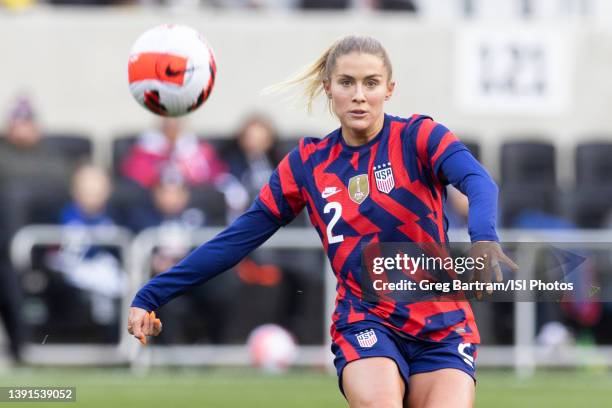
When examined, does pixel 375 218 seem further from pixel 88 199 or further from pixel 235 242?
pixel 88 199

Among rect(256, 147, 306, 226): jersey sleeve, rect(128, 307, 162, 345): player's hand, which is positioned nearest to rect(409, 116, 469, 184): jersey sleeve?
rect(256, 147, 306, 226): jersey sleeve

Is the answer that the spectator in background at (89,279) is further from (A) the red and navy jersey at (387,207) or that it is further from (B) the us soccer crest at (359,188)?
(B) the us soccer crest at (359,188)

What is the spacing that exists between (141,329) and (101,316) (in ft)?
19.4

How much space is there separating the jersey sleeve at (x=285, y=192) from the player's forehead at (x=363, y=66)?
0.48 meters

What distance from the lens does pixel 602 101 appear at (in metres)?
15.1

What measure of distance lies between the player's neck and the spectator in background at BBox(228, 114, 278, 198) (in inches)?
259

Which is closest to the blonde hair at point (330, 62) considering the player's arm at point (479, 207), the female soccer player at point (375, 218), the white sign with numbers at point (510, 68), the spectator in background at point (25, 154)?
the female soccer player at point (375, 218)

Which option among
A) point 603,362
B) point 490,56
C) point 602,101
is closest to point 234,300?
point 603,362

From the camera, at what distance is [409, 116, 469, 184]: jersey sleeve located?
18.0ft

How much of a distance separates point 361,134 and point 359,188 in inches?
9.4

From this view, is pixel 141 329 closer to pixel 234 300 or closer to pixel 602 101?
pixel 234 300

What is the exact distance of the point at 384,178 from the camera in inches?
223

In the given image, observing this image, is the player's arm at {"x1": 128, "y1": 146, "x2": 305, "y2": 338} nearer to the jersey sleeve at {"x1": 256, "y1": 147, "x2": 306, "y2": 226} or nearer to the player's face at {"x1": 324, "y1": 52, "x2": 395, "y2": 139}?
the jersey sleeve at {"x1": 256, "y1": 147, "x2": 306, "y2": 226}

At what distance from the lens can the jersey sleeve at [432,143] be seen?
548cm
